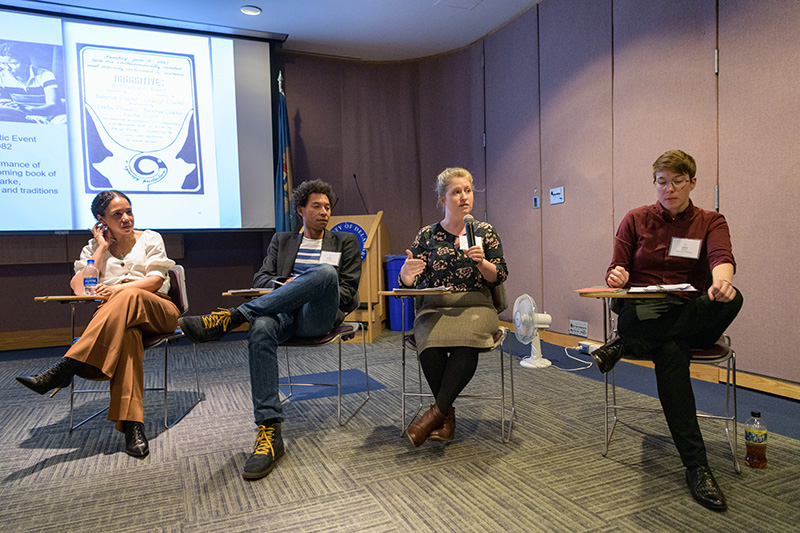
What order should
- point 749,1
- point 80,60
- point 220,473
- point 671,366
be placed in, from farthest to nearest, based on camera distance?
point 80,60 → point 749,1 → point 220,473 → point 671,366

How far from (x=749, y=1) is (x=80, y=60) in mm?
5172

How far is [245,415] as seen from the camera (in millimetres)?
2752

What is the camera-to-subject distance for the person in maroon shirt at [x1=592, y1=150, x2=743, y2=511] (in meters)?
1.82

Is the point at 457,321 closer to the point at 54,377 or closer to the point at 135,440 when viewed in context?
the point at 135,440

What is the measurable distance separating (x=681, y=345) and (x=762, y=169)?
5.48ft

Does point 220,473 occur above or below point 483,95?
below

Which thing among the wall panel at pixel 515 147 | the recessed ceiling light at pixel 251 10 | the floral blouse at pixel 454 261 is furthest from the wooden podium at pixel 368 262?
the floral blouse at pixel 454 261

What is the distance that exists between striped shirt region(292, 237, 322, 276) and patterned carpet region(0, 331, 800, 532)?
2.66 feet

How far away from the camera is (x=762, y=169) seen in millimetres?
2920

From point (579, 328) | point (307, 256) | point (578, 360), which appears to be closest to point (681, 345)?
point (307, 256)

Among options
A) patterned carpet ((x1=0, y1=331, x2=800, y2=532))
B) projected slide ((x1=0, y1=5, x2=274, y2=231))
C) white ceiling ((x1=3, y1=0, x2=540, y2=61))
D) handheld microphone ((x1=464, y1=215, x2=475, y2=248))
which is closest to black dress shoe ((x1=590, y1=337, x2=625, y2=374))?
patterned carpet ((x1=0, y1=331, x2=800, y2=532))

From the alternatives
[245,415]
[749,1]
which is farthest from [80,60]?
[749,1]

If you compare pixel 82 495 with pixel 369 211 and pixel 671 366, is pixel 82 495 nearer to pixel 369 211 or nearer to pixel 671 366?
pixel 671 366

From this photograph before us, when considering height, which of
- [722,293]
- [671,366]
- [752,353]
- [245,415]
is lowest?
[245,415]
